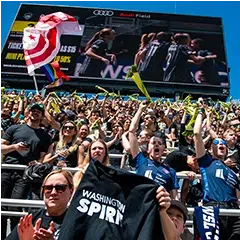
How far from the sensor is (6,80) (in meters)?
31.8

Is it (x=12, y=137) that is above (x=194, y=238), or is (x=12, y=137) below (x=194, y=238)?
above

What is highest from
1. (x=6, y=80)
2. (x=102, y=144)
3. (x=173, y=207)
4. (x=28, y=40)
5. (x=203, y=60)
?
(x=203, y=60)

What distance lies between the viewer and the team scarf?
3.82 m

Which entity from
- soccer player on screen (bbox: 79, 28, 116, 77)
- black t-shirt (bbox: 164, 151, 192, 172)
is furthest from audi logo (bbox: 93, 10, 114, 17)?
black t-shirt (bbox: 164, 151, 192, 172)

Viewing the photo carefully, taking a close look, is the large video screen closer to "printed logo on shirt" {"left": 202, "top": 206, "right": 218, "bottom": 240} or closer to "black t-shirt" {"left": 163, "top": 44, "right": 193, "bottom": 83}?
"black t-shirt" {"left": 163, "top": 44, "right": 193, "bottom": 83}

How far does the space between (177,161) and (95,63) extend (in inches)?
1048

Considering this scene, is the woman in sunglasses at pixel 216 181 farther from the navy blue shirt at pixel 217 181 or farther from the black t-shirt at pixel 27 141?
the black t-shirt at pixel 27 141

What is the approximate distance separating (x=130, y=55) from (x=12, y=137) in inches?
1088

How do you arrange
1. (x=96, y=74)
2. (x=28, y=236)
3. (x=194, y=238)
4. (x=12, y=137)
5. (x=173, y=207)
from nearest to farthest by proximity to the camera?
(x=28, y=236)
(x=173, y=207)
(x=194, y=238)
(x=12, y=137)
(x=96, y=74)

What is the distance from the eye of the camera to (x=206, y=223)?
12.8 ft

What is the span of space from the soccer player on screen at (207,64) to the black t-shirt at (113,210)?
3003 centimetres

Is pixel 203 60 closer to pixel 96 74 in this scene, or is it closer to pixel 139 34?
pixel 139 34

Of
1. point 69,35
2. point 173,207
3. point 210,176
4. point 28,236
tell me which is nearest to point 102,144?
point 210,176

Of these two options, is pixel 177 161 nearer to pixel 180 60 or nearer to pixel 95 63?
pixel 95 63
